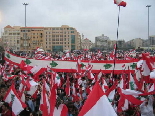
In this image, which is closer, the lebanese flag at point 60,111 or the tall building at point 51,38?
the lebanese flag at point 60,111

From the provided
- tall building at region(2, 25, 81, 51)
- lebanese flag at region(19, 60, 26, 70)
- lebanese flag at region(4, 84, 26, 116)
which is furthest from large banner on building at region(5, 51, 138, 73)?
tall building at region(2, 25, 81, 51)

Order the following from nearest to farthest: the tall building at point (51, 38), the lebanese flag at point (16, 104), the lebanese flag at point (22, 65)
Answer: the lebanese flag at point (16, 104) < the lebanese flag at point (22, 65) < the tall building at point (51, 38)

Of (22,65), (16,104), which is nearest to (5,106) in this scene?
(16,104)

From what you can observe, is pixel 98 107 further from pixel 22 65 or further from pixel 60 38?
pixel 60 38

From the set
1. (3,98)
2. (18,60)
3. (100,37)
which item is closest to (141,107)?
(3,98)

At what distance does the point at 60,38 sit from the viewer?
11519 centimetres

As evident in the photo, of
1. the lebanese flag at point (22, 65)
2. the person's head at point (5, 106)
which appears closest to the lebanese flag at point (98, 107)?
the person's head at point (5, 106)

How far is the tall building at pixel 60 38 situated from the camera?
113 m

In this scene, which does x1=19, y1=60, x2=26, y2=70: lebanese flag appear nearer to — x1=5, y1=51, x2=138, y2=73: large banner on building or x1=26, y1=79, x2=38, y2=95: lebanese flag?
x1=5, y1=51, x2=138, y2=73: large banner on building

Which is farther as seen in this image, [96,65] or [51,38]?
[51,38]

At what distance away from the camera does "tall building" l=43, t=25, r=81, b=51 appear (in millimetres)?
113375

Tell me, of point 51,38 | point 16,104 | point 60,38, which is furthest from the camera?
point 60,38

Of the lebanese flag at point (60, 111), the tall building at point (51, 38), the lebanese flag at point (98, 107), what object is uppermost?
the tall building at point (51, 38)

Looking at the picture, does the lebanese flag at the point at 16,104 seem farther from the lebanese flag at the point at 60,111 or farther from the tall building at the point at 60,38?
the tall building at the point at 60,38
